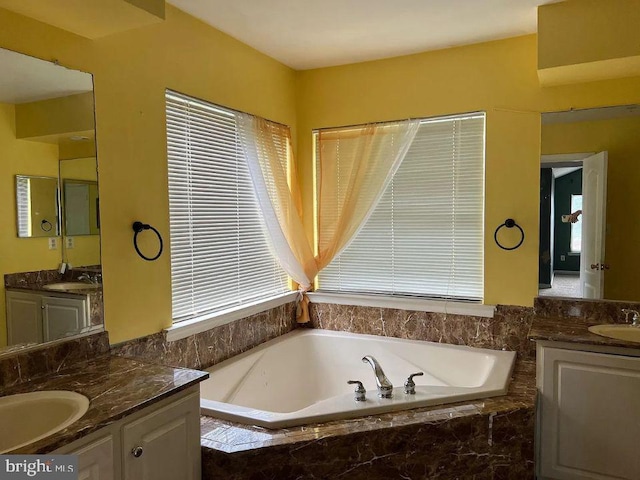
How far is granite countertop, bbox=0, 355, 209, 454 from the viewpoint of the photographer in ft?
4.29

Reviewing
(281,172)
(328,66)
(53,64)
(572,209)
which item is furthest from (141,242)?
(572,209)

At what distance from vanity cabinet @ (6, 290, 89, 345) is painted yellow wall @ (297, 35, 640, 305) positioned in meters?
2.30

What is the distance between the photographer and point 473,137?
306 cm

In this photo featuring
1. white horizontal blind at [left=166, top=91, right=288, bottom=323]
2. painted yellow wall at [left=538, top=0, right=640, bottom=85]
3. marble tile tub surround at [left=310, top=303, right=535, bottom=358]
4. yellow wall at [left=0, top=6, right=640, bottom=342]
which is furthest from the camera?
marble tile tub surround at [left=310, top=303, right=535, bottom=358]

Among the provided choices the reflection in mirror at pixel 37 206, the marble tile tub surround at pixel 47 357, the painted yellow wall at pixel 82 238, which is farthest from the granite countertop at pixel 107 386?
the reflection in mirror at pixel 37 206

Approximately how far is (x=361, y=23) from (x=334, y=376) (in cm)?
230

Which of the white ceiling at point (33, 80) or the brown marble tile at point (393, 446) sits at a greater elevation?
the white ceiling at point (33, 80)

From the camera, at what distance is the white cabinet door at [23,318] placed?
1758mm

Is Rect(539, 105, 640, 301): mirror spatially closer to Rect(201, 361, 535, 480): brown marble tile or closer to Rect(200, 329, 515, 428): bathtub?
Rect(200, 329, 515, 428): bathtub

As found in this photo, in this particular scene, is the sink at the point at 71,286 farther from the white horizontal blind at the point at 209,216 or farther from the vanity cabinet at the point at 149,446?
the vanity cabinet at the point at 149,446

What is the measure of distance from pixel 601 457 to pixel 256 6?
113 inches

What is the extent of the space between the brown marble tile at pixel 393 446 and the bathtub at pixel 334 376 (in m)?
0.05

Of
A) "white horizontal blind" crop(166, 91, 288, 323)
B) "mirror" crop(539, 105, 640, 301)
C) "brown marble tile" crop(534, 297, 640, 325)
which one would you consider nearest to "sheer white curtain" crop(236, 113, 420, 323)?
"white horizontal blind" crop(166, 91, 288, 323)

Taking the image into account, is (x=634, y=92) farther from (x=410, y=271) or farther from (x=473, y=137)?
(x=410, y=271)
